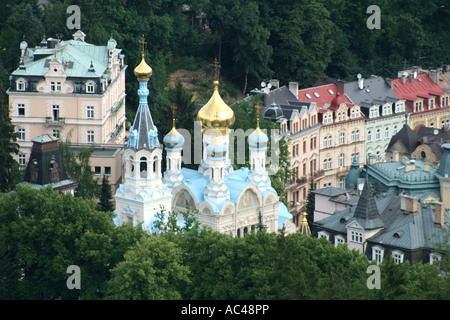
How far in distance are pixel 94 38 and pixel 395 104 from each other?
26656 mm

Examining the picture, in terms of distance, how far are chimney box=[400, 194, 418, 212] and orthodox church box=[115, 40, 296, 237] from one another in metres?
7.43

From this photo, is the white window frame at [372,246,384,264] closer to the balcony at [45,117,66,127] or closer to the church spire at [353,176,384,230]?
the church spire at [353,176,384,230]

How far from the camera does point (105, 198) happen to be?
102562mm

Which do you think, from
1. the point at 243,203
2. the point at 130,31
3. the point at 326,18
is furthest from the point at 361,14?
the point at 243,203

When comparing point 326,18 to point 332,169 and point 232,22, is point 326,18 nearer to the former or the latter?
point 232,22

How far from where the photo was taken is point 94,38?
410ft

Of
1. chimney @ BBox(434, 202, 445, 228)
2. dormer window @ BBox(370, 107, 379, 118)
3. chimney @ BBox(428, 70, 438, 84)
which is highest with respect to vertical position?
chimney @ BBox(428, 70, 438, 84)

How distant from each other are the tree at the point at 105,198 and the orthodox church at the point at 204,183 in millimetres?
6538

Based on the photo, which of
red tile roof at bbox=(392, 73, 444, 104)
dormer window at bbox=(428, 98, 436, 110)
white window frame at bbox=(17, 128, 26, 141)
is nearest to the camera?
white window frame at bbox=(17, 128, 26, 141)

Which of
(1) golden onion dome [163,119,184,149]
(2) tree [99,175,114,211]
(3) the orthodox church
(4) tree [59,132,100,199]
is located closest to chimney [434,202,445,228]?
(3) the orthodox church

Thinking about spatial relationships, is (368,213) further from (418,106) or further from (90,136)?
(418,106)

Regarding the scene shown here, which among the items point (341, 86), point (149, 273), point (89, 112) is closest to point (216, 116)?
point (149, 273)

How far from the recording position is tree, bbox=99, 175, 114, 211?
102312 mm

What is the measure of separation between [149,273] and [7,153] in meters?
24.5
